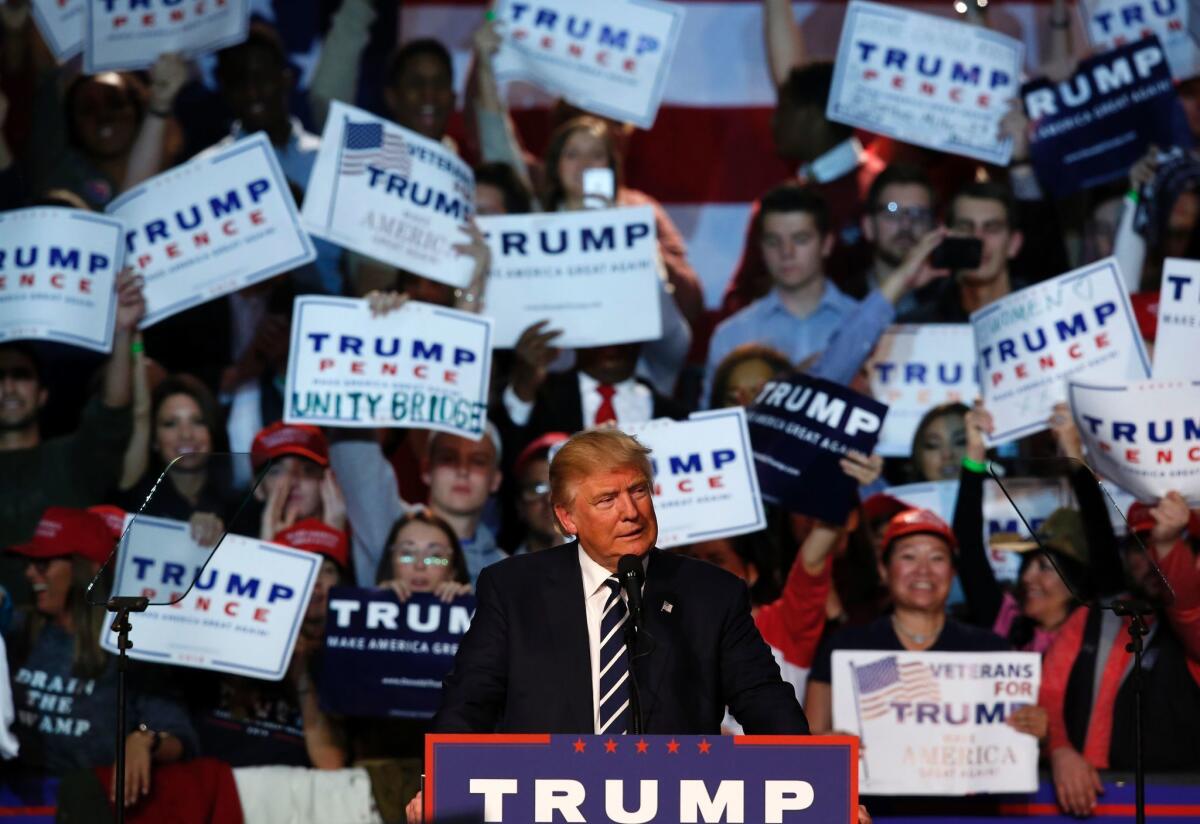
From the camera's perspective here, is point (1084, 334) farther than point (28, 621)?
Yes

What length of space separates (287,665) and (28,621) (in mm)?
742

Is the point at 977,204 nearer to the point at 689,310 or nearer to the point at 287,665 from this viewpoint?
the point at 689,310

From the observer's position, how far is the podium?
291 centimetres

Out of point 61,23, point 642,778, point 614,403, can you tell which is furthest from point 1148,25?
point 642,778

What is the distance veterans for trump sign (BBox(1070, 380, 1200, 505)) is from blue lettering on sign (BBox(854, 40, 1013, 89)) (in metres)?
1.54

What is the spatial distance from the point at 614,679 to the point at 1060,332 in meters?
2.91

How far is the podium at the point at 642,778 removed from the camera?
2.91 meters

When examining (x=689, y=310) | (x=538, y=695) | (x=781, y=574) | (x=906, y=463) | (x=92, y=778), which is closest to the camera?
(x=538, y=695)

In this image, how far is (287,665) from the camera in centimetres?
521

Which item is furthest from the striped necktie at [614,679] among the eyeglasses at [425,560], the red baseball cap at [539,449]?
the red baseball cap at [539,449]

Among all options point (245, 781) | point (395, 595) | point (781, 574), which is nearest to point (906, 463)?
point (781, 574)

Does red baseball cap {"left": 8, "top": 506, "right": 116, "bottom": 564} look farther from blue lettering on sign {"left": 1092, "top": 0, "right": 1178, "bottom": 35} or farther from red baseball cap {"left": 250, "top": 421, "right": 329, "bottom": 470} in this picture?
blue lettering on sign {"left": 1092, "top": 0, "right": 1178, "bottom": 35}

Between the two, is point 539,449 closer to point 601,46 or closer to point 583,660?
point 601,46

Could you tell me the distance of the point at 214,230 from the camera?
18.9ft
